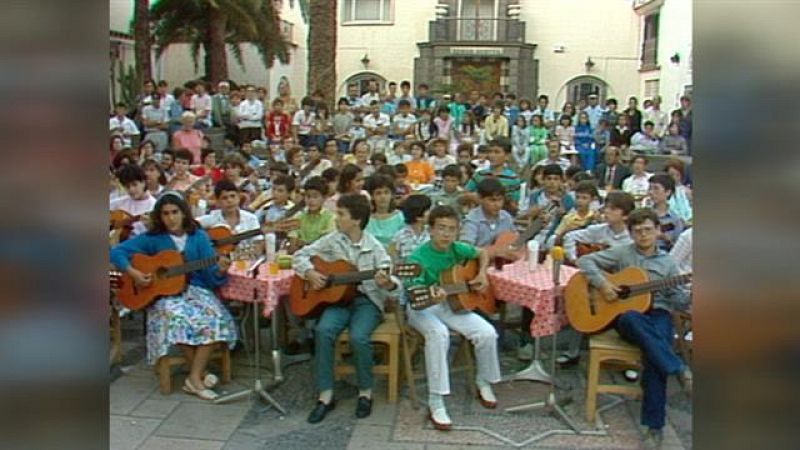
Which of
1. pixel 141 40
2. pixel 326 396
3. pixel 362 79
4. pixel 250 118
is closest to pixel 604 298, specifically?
pixel 326 396

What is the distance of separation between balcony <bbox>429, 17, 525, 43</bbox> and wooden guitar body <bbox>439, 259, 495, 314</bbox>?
2385 centimetres

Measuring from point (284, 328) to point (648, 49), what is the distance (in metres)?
22.5

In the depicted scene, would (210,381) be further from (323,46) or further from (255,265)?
(323,46)

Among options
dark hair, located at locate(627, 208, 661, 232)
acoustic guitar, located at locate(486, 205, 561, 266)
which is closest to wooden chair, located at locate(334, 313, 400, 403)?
acoustic guitar, located at locate(486, 205, 561, 266)

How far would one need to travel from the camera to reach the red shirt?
12323 mm

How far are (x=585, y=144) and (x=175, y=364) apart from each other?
10964mm

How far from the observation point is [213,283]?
461 cm

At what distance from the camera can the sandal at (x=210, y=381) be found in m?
4.68

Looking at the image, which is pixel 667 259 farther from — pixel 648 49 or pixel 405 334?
pixel 648 49

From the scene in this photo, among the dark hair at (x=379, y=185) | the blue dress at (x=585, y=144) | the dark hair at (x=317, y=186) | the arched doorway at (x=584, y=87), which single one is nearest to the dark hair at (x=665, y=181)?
the dark hair at (x=379, y=185)

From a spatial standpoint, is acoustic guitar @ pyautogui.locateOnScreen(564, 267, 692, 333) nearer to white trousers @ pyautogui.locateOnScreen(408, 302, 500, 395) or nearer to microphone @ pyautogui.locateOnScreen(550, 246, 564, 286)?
microphone @ pyautogui.locateOnScreen(550, 246, 564, 286)

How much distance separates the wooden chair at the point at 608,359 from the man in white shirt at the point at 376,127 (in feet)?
23.0
